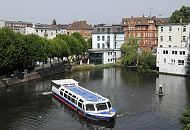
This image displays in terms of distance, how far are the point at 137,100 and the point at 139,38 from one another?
184 feet

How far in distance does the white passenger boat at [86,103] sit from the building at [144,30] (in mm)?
56767

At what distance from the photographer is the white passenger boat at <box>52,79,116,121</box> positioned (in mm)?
37781

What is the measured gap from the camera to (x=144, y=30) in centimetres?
Answer: 10094

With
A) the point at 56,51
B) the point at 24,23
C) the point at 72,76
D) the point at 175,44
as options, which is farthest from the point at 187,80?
the point at 24,23

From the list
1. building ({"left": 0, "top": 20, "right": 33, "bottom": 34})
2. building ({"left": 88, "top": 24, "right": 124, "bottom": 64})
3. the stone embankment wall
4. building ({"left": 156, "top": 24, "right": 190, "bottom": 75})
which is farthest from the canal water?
building ({"left": 0, "top": 20, "right": 33, "bottom": 34})

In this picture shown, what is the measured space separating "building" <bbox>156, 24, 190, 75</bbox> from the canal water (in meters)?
4.65

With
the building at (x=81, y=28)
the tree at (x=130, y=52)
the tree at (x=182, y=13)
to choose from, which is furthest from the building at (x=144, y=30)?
the building at (x=81, y=28)

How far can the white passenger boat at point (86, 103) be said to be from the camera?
37.8 m

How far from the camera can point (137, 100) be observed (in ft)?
157

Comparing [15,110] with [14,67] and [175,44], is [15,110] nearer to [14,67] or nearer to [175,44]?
[14,67]

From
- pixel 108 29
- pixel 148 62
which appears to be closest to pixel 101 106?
pixel 148 62

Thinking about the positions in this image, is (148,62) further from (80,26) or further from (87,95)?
(80,26)

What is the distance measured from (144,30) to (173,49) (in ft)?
95.1

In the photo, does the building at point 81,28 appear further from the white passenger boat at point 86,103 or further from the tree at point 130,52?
the white passenger boat at point 86,103
